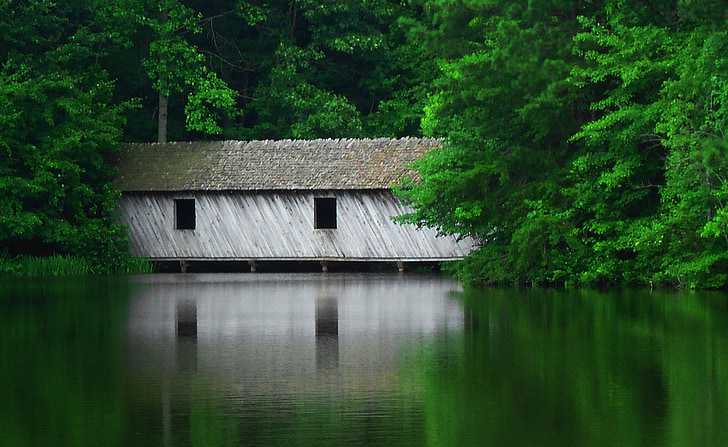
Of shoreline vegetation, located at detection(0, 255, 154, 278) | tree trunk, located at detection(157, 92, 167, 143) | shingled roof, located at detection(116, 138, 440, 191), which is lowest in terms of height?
shoreline vegetation, located at detection(0, 255, 154, 278)

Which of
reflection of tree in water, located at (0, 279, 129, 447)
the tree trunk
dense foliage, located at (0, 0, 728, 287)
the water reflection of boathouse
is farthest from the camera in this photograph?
the tree trunk

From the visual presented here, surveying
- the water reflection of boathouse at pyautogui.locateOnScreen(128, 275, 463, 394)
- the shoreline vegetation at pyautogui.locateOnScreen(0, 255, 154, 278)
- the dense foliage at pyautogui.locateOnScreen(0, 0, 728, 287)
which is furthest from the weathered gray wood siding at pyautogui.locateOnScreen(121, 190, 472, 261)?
the water reflection of boathouse at pyautogui.locateOnScreen(128, 275, 463, 394)

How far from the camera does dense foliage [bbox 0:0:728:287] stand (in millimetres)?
30188

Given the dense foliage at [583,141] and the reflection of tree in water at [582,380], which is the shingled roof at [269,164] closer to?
the dense foliage at [583,141]

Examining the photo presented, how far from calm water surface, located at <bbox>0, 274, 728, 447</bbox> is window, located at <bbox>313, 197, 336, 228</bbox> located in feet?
56.6

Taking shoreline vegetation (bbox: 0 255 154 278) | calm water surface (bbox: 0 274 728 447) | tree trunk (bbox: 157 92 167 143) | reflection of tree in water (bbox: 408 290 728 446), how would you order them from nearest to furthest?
reflection of tree in water (bbox: 408 290 728 446) → calm water surface (bbox: 0 274 728 447) → shoreline vegetation (bbox: 0 255 154 278) → tree trunk (bbox: 157 92 167 143)

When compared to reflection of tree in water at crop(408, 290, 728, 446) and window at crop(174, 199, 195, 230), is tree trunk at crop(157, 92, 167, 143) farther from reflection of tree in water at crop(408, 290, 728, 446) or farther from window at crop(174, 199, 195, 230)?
reflection of tree in water at crop(408, 290, 728, 446)

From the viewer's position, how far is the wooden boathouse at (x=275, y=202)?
41.8 meters

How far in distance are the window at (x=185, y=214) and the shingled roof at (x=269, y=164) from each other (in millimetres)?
1267

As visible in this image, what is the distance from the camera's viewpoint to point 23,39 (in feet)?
158

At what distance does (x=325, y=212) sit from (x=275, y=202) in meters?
4.71

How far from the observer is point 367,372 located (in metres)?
15.7

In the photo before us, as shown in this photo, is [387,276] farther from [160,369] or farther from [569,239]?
[160,369]

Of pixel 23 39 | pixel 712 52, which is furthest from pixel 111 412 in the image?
pixel 23 39
